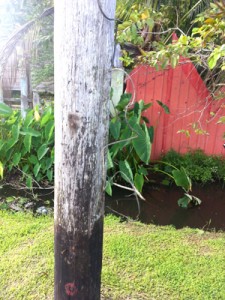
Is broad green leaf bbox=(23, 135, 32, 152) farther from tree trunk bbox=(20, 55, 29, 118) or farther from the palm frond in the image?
the palm frond

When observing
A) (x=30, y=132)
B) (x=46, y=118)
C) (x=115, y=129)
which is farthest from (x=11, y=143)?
(x=115, y=129)

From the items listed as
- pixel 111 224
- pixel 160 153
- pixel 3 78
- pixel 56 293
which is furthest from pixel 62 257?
pixel 160 153

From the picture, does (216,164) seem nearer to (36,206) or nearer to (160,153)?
(160,153)

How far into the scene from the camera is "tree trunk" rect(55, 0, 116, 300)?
1.21m

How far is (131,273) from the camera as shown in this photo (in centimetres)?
217

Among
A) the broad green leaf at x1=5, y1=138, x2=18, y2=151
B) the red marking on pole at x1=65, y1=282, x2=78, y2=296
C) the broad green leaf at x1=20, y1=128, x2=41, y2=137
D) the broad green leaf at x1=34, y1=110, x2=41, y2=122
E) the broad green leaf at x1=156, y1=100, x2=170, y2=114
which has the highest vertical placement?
the broad green leaf at x1=156, y1=100, x2=170, y2=114

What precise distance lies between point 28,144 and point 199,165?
93.4 inches

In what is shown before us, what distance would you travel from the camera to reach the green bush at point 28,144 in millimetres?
3582

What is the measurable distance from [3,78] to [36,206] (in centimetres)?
150

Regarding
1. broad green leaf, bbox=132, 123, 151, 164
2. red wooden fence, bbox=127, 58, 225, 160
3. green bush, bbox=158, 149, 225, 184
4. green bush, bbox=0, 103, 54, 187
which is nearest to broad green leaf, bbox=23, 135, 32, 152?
green bush, bbox=0, 103, 54, 187

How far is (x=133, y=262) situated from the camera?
2.29 meters

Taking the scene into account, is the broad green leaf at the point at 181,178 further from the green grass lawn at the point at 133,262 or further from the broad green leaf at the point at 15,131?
the broad green leaf at the point at 15,131

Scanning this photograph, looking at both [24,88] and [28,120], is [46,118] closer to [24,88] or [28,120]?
[28,120]

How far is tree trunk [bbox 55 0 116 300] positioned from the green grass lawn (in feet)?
1.64
